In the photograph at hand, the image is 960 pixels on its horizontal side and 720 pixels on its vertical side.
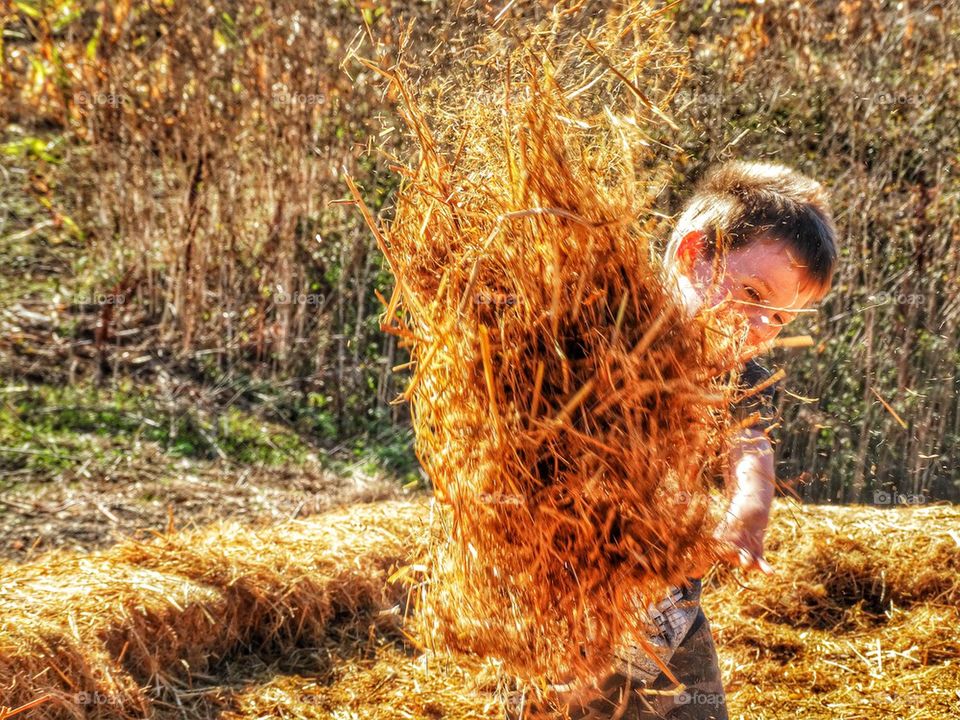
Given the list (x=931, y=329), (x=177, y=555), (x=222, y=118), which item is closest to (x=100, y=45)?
(x=222, y=118)

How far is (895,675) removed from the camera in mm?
3111

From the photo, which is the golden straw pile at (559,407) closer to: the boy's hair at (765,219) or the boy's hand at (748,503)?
the boy's hand at (748,503)

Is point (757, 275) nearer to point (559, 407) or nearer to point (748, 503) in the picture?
point (748, 503)

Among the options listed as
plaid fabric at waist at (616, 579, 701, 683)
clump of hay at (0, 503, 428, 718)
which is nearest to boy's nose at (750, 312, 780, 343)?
plaid fabric at waist at (616, 579, 701, 683)

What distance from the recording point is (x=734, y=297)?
2.03 metres

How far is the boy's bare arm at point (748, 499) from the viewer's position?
1.84 metres

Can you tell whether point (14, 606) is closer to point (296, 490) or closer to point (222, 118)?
point (296, 490)

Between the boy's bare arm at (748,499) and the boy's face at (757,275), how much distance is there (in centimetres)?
24

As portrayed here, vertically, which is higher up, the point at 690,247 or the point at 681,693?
the point at 690,247

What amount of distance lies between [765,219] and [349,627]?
2151 mm

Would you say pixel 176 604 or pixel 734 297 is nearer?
pixel 734 297

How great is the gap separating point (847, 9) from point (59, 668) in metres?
4.69

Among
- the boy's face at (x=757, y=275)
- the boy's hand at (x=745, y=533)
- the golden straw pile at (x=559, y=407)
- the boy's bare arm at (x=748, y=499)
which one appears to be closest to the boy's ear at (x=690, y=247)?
the boy's face at (x=757, y=275)

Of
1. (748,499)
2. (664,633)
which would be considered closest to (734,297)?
(748,499)
